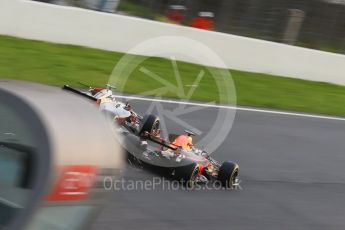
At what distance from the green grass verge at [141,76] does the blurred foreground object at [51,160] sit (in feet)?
28.3

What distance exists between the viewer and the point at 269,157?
34.0 ft

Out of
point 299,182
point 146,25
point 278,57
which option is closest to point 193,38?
point 146,25

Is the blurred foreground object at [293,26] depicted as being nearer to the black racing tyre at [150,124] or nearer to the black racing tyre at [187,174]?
the black racing tyre at [150,124]

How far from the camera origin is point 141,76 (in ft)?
46.3

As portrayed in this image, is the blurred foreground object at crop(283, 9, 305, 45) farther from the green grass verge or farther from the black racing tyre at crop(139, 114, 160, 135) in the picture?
the black racing tyre at crop(139, 114, 160, 135)

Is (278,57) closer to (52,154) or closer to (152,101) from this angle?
(152,101)

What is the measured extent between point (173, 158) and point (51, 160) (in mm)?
4678

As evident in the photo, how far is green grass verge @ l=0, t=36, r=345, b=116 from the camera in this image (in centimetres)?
1291

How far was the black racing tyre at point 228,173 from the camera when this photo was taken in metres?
8.19

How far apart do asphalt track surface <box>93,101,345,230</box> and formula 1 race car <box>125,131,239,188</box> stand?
0.16 m

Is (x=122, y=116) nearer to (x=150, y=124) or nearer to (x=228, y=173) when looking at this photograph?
(x=150, y=124)

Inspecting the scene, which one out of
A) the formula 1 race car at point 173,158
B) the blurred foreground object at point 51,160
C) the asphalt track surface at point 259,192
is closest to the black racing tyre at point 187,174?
the formula 1 race car at point 173,158

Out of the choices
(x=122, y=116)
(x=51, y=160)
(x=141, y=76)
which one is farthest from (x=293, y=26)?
(x=51, y=160)

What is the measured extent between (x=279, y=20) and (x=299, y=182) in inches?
394
